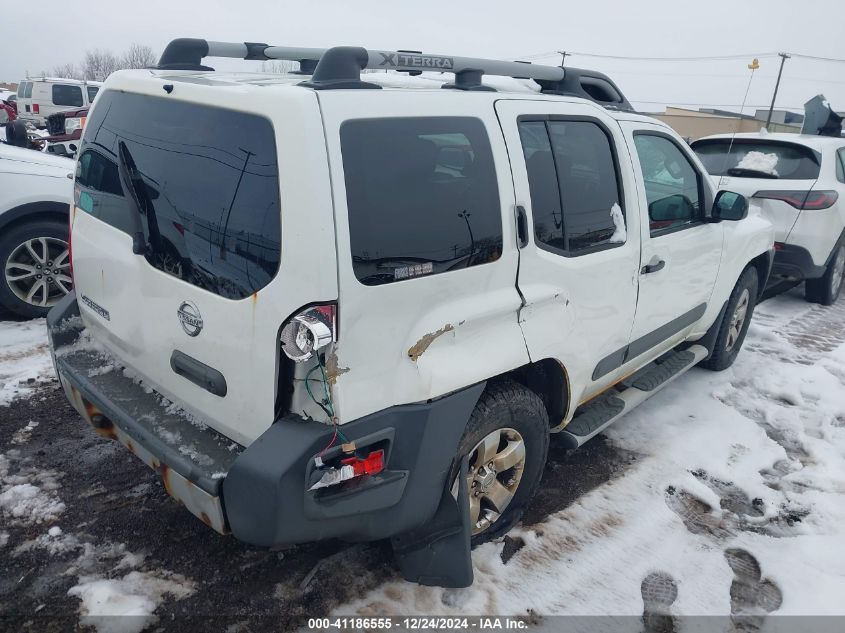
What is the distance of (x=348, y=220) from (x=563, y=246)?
3.87 ft

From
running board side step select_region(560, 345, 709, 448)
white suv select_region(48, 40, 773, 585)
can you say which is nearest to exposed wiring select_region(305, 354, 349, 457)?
white suv select_region(48, 40, 773, 585)

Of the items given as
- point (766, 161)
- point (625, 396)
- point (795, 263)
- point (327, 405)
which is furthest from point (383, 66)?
point (795, 263)

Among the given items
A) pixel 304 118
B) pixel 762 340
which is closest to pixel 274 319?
pixel 304 118

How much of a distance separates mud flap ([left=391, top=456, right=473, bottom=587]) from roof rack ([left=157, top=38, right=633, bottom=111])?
1.53 meters

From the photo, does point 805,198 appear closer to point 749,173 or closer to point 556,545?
point 749,173

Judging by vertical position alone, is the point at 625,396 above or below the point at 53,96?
below

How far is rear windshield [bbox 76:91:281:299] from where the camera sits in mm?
2023

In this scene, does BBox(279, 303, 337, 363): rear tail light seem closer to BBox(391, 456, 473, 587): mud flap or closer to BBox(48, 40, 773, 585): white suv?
BBox(48, 40, 773, 585): white suv

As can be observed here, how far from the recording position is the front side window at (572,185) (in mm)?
2672

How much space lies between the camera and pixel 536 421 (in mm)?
2814

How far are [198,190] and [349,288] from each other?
2.26 ft

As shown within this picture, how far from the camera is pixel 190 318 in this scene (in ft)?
7.37

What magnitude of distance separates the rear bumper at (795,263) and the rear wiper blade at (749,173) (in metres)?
0.70

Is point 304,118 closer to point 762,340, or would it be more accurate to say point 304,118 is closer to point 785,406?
point 785,406
